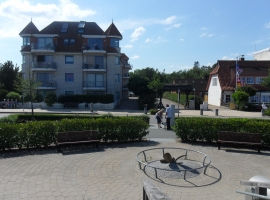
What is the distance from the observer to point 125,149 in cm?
1168

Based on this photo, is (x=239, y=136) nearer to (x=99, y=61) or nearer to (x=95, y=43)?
(x=99, y=61)

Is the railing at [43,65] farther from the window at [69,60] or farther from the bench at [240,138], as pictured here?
the bench at [240,138]

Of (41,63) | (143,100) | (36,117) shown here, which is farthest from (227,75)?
(36,117)

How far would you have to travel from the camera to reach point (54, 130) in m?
11.7

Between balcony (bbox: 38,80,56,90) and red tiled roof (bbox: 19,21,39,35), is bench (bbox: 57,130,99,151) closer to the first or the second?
balcony (bbox: 38,80,56,90)

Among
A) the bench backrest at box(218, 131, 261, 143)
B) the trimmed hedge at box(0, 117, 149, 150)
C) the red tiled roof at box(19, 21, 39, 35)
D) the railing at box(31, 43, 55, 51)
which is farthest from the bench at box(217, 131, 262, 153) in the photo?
the red tiled roof at box(19, 21, 39, 35)

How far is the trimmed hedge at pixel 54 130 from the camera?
35.8 ft

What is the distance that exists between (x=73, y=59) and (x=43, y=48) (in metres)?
4.88

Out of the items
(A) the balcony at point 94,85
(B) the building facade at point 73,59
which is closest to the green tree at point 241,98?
(B) the building facade at point 73,59

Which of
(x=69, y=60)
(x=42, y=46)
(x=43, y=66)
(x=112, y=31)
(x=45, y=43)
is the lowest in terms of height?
(x=43, y=66)

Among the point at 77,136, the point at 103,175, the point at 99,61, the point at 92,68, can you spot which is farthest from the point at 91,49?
the point at 103,175

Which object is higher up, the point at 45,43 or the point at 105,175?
the point at 45,43

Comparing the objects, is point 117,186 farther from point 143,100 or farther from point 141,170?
point 143,100

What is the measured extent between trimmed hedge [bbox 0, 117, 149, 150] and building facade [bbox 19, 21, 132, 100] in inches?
1193
